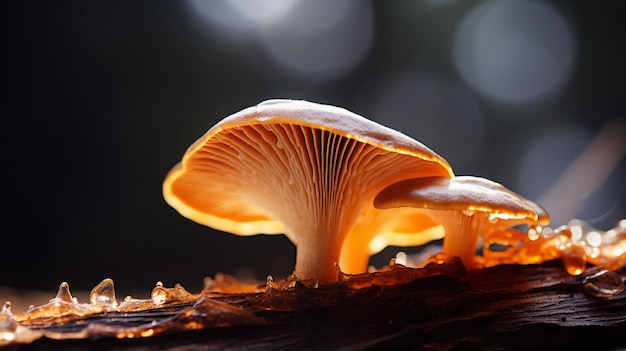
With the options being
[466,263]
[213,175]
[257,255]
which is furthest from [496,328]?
[257,255]

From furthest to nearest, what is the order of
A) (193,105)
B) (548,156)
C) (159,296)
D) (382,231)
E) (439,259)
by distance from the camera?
(548,156), (193,105), (382,231), (439,259), (159,296)

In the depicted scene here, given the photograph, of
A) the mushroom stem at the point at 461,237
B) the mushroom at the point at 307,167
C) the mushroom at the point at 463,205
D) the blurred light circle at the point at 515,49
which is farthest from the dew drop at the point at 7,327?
the blurred light circle at the point at 515,49

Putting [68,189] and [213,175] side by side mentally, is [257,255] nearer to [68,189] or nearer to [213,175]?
[68,189]

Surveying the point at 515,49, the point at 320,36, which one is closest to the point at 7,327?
the point at 320,36

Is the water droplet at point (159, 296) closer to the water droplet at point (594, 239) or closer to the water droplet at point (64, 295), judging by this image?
the water droplet at point (64, 295)

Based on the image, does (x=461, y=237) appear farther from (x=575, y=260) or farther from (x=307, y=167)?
(x=307, y=167)

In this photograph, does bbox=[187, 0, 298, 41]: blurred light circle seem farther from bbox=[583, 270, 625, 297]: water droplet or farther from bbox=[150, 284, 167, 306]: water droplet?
bbox=[583, 270, 625, 297]: water droplet
